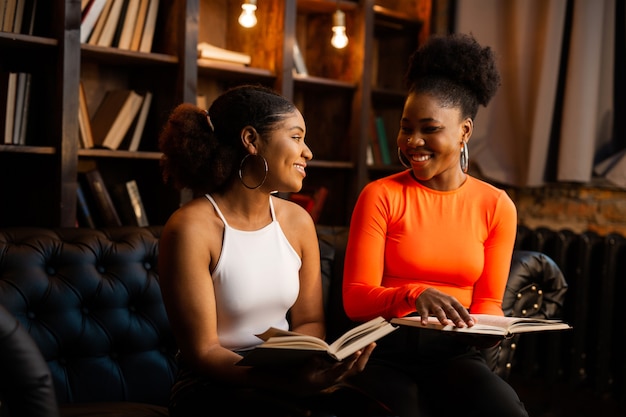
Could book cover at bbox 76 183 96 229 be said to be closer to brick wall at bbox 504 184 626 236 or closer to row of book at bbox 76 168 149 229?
row of book at bbox 76 168 149 229

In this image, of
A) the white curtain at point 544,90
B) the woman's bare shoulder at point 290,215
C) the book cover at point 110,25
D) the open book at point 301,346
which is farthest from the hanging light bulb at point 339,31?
the open book at point 301,346

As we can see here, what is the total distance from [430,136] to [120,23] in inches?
60.5

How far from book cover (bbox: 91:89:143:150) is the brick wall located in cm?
199

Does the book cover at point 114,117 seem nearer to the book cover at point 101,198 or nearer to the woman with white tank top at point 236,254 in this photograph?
the book cover at point 101,198

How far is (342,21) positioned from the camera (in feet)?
10.8

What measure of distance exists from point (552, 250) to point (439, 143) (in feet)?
5.40

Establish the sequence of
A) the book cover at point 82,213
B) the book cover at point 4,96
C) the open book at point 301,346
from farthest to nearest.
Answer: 1. the book cover at point 82,213
2. the book cover at point 4,96
3. the open book at point 301,346

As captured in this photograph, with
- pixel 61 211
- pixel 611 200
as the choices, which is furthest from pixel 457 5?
pixel 61 211

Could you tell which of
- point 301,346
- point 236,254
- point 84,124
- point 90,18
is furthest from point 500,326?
point 90,18

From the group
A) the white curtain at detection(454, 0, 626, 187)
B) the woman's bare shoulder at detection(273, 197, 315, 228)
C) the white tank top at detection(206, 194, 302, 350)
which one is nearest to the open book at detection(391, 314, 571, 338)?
the white tank top at detection(206, 194, 302, 350)

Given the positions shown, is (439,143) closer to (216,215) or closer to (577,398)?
(216,215)

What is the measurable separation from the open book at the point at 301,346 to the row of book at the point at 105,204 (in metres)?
1.59

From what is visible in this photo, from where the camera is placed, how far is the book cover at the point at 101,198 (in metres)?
2.82

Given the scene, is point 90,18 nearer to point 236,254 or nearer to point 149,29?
point 149,29
